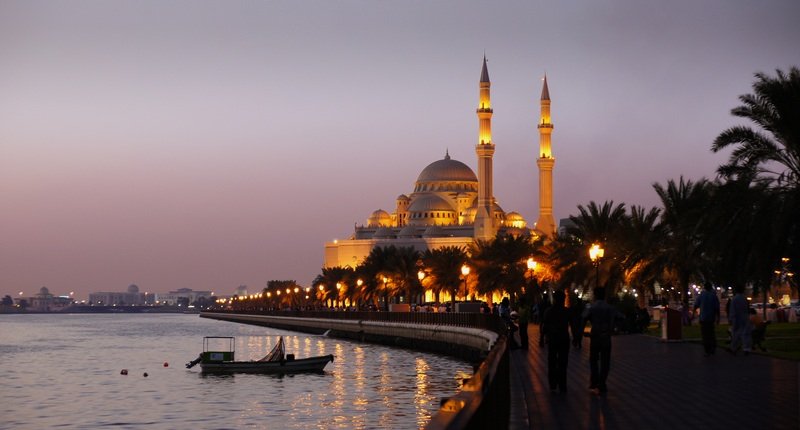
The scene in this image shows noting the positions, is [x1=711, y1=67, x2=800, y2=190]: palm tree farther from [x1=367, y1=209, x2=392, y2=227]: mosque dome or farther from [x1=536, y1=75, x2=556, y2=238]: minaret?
[x1=367, y1=209, x2=392, y2=227]: mosque dome

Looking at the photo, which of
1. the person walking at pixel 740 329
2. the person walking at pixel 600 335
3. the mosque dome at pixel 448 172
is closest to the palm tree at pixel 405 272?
the person walking at pixel 740 329

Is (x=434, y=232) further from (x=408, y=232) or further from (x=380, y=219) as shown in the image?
(x=380, y=219)

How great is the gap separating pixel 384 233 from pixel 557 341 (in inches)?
5579

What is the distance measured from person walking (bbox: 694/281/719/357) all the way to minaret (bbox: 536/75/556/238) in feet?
316

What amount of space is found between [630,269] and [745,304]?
23.1m

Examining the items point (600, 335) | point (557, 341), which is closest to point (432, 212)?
point (557, 341)

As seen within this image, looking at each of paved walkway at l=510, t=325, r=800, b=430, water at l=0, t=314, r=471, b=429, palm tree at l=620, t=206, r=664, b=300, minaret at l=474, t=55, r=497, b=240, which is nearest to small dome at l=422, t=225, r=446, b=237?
minaret at l=474, t=55, r=497, b=240

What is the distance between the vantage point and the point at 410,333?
208 ft

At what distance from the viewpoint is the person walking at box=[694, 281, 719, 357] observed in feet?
81.0

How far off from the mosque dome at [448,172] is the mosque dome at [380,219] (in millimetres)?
7717

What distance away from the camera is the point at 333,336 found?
297 feet

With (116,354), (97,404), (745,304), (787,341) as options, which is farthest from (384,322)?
(745,304)

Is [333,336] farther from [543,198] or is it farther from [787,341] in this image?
[787,341]

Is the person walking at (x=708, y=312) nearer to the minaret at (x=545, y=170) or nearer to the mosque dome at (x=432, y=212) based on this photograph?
the minaret at (x=545, y=170)
